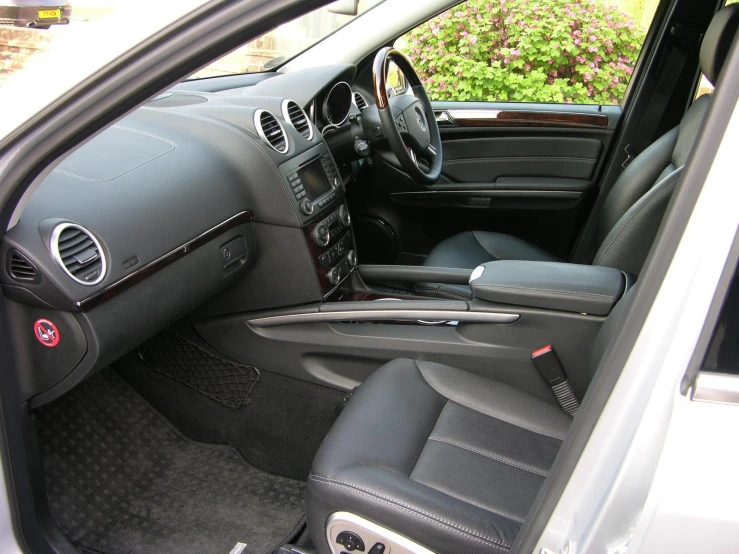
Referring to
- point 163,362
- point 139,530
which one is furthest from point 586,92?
point 139,530

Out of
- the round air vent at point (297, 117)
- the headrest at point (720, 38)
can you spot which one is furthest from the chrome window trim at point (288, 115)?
the headrest at point (720, 38)

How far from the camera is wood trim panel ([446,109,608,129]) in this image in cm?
285

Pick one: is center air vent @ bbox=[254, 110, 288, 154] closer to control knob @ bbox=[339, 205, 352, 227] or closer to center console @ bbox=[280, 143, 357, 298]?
center console @ bbox=[280, 143, 357, 298]

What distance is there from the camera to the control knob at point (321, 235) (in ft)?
5.95

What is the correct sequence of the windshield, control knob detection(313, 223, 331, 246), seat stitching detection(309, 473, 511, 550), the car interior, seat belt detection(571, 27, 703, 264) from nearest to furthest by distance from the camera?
seat stitching detection(309, 473, 511, 550) → the car interior → control knob detection(313, 223, 331, 246) → the windshield → seat belt detection(571, 27, 703, 264)

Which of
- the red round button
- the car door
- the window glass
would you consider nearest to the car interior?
the red round button

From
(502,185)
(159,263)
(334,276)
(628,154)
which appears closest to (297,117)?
(334,276)

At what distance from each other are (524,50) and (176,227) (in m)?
2.76

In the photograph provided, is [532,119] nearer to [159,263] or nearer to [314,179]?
[314,179]

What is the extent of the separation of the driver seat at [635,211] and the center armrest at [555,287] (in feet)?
0.43

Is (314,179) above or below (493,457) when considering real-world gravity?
above

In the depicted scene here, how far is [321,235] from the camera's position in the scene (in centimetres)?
183

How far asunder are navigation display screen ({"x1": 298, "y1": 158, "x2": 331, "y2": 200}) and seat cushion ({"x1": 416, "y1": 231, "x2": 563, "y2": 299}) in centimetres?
55

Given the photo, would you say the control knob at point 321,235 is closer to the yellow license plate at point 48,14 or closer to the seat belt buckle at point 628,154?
the yellow license plate at point 48,14
